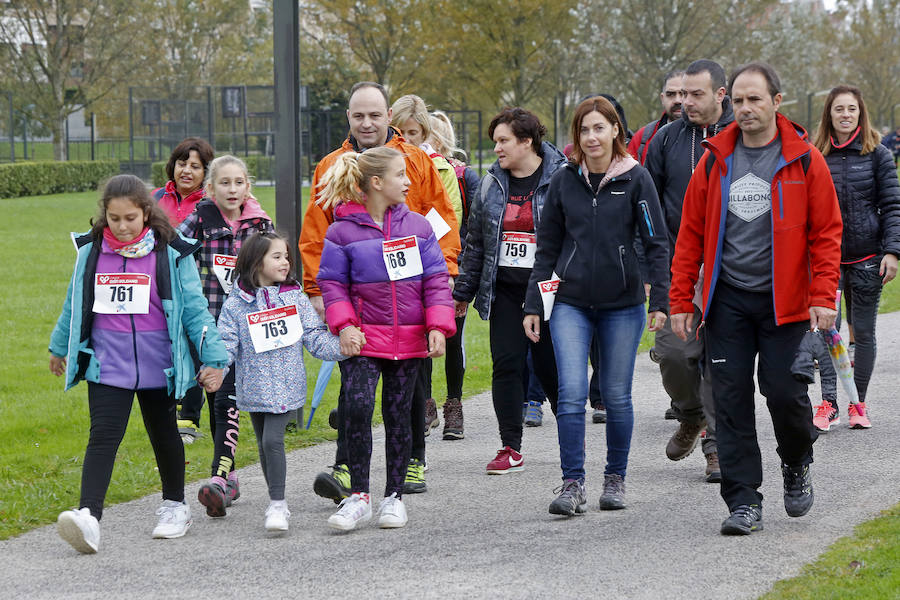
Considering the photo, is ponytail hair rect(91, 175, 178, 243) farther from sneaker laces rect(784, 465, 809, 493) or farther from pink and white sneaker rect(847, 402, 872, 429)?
pink and white sneaker rect(847, 402, 872, 429)

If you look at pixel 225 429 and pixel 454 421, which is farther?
pixel 454 421

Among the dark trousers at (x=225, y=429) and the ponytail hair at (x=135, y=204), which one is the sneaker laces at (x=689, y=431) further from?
the ponytail hair at (x=135, y=204)

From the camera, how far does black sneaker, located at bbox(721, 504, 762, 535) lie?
5.42 meters

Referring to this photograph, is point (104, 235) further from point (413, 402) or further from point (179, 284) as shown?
point (413, 402)

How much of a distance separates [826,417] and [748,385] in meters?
2.60

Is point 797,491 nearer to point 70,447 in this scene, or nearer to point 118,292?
point 118,292

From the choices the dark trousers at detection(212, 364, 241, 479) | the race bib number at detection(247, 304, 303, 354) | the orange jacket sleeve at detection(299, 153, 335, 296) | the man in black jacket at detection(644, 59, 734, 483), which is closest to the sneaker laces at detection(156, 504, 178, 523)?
the dark trousers at detection(212, 364, 241, 479)

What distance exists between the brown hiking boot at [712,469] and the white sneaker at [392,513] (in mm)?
1717

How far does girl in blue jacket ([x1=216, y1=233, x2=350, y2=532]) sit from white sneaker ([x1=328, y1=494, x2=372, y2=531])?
0.88 feet

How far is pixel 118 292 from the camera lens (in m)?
5.48

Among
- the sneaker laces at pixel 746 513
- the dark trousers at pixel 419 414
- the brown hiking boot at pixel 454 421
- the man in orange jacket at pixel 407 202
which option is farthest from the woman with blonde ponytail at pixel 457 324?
the sneaker laces at pixel 746 513

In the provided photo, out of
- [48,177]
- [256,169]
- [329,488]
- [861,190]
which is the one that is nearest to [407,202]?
[329,488]

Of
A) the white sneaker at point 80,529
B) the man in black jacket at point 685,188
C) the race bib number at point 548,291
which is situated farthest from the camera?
the man in black jacket at point 685,188

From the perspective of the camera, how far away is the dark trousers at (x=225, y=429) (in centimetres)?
620
